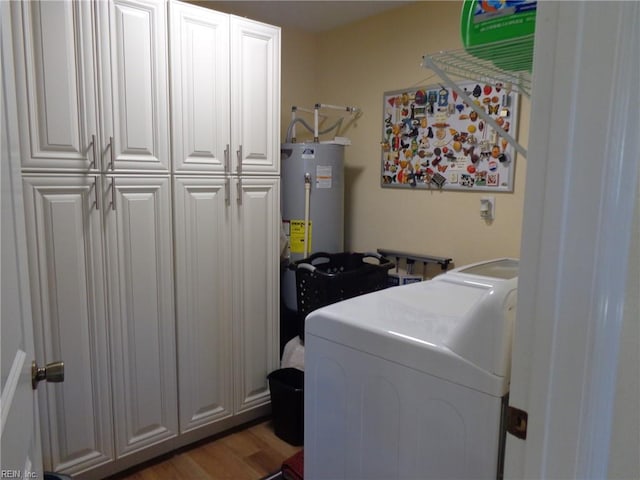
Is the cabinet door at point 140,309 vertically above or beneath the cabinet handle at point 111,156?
beneath

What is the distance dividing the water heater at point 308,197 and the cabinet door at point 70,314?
1.16 metres

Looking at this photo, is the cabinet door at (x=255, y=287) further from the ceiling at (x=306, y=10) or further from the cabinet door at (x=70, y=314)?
the ceiling at (x=306, y=10)

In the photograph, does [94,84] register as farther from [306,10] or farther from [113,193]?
[306,10]

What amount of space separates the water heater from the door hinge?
2.09m

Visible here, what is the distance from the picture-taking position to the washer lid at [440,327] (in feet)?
2.77

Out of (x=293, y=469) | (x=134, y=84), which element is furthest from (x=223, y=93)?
(x=293, y=469)

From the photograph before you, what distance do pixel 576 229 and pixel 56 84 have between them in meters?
1.83

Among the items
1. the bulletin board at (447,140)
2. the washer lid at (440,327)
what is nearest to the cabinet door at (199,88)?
the bulletin board at (447,140)

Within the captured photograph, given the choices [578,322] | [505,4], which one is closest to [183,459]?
[578,322]

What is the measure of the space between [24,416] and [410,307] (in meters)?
0.85

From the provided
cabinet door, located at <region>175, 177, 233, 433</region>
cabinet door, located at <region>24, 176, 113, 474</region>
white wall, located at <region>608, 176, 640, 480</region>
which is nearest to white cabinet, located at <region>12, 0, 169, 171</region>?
cabinet door, located at <region>24, 176, 113, 474</region>

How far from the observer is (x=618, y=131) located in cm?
56

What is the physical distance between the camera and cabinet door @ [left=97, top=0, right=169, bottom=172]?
1.82m

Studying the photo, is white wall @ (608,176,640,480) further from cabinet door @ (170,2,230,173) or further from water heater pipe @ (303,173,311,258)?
water heater pipe @ (303,173,311,258)
